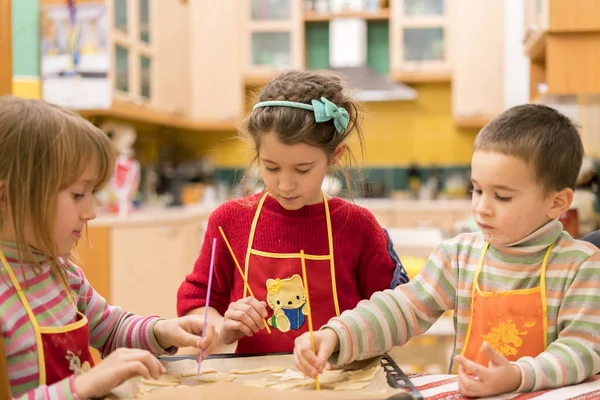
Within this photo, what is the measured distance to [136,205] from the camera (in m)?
4.03

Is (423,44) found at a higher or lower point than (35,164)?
higher

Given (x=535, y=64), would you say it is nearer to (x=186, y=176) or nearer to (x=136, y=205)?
(x=136, y=205)

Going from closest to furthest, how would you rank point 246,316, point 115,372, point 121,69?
point 115,372 → point 246,316 → point 121,69

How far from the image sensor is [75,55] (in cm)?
346

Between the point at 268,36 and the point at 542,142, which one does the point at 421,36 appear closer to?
the point at 268,36

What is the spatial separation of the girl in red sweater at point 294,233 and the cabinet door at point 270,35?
153 inches

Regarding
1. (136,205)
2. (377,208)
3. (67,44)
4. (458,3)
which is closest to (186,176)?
(136,205)

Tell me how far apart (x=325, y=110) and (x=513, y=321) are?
18.2 inches

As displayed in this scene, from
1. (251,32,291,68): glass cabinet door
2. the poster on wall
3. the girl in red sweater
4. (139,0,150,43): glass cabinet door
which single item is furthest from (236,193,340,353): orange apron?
(251,32,291,68): glass cabinet door

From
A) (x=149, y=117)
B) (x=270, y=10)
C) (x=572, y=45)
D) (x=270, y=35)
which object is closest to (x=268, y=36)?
(x=270, y=35)

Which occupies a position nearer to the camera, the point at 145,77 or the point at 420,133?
the point at 145,77

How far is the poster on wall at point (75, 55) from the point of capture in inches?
134

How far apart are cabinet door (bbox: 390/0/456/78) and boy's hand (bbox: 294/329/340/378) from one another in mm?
4212

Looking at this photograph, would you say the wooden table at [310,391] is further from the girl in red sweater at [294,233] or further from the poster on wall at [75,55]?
the poster on wall at [75,55]
